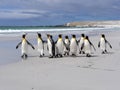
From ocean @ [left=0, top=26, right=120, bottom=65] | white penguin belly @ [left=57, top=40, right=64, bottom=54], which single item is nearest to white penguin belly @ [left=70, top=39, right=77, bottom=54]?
white penguin belly @ [left=57, top=40, right=64, bottom=54]

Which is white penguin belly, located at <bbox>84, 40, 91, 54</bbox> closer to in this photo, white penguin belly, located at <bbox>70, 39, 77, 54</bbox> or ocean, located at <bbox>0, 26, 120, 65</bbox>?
white penguin belly, located at <bbox>70, 39, 77, 54</bbox>

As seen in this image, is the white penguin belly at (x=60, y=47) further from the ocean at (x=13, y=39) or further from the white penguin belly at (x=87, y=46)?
the ocean at (x=13, y=39)

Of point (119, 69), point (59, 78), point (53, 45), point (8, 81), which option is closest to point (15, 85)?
point (8, 81)

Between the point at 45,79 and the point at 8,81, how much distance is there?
1012mm

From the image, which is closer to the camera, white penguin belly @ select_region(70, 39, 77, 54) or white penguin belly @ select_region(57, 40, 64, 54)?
white penguin belly @ select_region(57, 40, 64, 54)

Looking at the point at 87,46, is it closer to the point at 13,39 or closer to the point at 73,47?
the point at 73,47

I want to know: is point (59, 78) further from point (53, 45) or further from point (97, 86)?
point (53, 45)

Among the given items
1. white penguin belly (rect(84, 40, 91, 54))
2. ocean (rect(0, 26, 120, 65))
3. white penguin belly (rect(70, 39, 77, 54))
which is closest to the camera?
ocean (rect(0, 26, 120, 65))

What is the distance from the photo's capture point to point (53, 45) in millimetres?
16766

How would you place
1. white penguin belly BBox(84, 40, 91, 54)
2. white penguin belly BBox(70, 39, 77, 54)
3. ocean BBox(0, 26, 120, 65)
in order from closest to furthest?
ocean BBox(0, 26, 120, 65) → white penguin belly BBox(84, 40, 91, 54) → white penguin belly BBox(70, 39, 77, 54)

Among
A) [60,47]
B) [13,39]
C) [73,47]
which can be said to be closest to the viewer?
[60,47]

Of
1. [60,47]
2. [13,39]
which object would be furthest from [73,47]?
[13,39]

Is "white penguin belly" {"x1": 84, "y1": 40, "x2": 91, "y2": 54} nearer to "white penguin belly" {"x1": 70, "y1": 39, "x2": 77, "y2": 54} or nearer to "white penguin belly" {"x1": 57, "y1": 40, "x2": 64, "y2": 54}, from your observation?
"white penguin belly" {"x1": 70, "y1": 39, "x2": 77, "y2": 54}

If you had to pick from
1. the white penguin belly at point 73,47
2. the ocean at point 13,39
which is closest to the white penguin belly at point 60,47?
the white penguin belly at point 73,47
